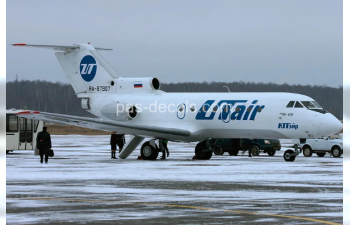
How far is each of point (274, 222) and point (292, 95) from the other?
2127 centimetres

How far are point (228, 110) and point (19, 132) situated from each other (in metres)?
15.3

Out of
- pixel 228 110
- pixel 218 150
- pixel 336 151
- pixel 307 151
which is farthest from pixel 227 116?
pixel 336 151

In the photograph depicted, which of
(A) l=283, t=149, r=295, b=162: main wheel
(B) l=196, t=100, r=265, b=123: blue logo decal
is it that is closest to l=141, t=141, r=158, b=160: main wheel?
(B) l=196, t=100, r=265, b=123: blue logo decal

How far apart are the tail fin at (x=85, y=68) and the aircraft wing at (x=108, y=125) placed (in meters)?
4.60

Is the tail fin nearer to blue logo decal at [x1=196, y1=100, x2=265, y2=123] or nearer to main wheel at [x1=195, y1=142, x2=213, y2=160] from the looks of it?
blue logo decal at [x1=196, y1=100, x2=265, y2=123]

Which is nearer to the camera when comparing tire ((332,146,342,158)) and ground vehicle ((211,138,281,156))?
tire ((332,146,342,158))

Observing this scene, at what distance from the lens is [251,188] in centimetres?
1716

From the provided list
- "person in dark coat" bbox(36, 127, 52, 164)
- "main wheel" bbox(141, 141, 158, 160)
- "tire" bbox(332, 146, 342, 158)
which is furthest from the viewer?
"tire" bbox(332, 146, 342, 158)

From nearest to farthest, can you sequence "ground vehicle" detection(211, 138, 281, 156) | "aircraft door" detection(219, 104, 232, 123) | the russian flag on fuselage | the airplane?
the airplane, "aircraft door" detection(219, 104, 232, 123), the russian flag on fuselage, "ground vehicle" detection(211, 138, 281, 156)

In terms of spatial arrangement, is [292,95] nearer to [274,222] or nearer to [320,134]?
[320,134]

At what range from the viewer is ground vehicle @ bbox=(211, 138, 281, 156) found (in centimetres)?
3838

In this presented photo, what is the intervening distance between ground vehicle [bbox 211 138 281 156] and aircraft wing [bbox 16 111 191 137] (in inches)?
258

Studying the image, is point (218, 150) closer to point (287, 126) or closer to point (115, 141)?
point (115, 141)

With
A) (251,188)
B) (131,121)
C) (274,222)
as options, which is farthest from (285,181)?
(131,121)
